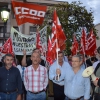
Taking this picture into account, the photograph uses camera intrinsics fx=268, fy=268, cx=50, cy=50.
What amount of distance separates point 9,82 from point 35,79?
616 millimetres

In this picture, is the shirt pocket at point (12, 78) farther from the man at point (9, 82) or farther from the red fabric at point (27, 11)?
the red fabric at point (27, 11)

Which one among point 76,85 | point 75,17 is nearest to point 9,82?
point 76,85

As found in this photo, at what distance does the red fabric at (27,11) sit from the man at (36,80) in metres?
2.52

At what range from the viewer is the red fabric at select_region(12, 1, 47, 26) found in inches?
322

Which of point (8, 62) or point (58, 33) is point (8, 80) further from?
point (58, 33)

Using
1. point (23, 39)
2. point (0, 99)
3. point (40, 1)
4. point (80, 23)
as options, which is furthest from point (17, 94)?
point (40, 1)

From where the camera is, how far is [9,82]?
5.60 metres

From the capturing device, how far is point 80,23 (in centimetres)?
2389

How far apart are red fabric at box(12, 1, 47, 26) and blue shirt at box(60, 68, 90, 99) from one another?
3275mm

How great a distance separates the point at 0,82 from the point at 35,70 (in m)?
0.84

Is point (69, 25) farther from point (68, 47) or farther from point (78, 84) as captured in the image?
point (78, 84)

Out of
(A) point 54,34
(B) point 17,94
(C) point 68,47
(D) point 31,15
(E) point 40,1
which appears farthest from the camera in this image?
(E) point 40,1

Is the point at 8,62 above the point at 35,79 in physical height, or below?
above

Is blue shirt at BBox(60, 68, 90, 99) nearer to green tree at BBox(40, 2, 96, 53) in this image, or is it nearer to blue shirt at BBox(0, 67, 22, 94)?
blue shirt at BBox(0, 67, 22, 94)
